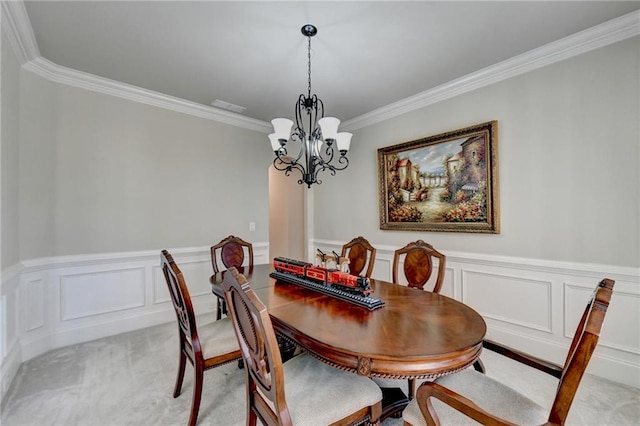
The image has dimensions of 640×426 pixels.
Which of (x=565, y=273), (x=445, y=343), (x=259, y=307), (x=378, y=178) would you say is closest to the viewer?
(x=259, y=307)

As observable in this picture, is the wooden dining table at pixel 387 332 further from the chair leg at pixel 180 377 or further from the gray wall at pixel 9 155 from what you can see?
the gray wall at pixel 9 155

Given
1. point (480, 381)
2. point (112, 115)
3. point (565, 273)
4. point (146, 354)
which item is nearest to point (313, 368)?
point (480, 381)

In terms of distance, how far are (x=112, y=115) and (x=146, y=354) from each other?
2.38m

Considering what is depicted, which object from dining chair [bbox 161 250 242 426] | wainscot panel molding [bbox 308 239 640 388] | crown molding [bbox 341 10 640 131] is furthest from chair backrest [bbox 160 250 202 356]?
crown molding [bbox 341 10 640 131]

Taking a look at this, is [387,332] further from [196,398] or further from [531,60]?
[531,60]

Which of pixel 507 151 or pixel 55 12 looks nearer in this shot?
pixel 55 12

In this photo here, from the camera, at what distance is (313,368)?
1.44m

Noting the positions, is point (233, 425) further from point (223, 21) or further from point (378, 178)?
point (378, 178)

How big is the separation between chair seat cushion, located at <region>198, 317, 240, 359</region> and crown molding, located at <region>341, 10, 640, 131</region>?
9.70 feet

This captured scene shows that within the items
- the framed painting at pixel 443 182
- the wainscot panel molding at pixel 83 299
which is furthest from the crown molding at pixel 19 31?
the framed painting at pixel 443 182

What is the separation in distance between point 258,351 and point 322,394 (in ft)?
1.18

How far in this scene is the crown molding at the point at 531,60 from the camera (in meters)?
2.04

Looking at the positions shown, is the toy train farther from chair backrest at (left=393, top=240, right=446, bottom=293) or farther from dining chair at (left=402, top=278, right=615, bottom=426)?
chair backrest at (left=393, top=240, right=446, bottom=293)

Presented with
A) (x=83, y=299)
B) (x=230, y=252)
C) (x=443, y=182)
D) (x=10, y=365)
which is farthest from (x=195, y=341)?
(x=443, y=182)
